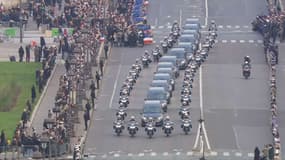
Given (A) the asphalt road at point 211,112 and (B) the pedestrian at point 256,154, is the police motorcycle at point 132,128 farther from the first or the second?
(B) the pedestrian at point 256,154

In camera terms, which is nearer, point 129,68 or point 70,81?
point 70,81

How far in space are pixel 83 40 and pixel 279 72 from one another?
16.5m

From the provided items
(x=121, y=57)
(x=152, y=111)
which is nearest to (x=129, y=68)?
(x=121, y=57)

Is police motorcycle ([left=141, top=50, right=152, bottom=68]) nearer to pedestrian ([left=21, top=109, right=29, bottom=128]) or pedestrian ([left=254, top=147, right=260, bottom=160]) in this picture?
pedestrian ([left=21, top=109, right=29, bottom=128])

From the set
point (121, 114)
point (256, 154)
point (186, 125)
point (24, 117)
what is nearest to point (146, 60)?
point (121, 114)

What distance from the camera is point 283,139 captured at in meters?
167

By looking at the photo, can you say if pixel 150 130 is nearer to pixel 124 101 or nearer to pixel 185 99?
pixel 185 99

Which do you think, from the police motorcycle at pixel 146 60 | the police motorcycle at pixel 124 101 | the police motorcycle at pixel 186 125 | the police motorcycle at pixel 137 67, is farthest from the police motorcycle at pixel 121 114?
the police motorcycle at pixel 146 60

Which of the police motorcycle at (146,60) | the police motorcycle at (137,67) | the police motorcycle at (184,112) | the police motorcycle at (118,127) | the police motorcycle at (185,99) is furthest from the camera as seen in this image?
the police motorcycle at (146,60)

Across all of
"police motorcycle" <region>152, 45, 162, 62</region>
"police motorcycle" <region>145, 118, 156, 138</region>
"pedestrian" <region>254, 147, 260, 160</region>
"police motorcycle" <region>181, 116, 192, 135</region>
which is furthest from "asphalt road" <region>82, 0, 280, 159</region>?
"pedestrian" <region>254, 147, 260, 160</region>

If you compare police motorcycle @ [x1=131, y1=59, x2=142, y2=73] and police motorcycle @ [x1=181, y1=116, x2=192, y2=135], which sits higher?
police motorcycle @ [x1=131, y1=59, x2=142, y2=73]

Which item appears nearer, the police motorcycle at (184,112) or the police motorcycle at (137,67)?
A: the police motorcycle at (184,112)

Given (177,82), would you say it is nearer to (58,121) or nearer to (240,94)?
(240,94)

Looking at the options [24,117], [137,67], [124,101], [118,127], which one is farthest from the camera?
[137,67]
